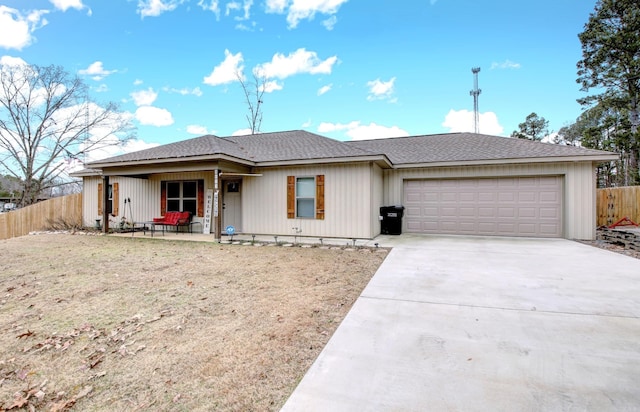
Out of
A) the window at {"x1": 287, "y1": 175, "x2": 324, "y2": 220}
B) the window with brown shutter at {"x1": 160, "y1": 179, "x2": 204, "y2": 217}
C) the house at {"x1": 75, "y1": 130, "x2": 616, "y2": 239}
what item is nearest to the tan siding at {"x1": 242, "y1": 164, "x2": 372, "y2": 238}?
the house at {"x1": 75, "y1": 130, "x2": 616, "y2": 239}

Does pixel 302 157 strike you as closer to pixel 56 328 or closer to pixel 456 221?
pixel 456 221

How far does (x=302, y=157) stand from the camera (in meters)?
9.62

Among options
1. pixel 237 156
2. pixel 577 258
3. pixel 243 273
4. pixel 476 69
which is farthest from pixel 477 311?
pixel 476 69

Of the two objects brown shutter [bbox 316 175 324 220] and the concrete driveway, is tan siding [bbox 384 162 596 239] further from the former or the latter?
brown shutter [bbox 316 175 324 220]

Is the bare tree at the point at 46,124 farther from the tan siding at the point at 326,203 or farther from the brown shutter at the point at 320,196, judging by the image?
the brown shutter at the point at 320,196

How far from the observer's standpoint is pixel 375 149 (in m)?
12.5

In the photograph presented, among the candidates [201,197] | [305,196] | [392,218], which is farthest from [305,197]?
[201,197]

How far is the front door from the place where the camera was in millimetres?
11000

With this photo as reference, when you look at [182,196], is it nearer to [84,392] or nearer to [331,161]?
[331,161]

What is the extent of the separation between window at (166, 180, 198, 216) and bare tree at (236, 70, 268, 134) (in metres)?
14.4

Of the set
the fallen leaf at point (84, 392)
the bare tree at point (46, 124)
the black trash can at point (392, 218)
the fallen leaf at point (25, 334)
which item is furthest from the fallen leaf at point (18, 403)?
the bare tree at point (46, 124)

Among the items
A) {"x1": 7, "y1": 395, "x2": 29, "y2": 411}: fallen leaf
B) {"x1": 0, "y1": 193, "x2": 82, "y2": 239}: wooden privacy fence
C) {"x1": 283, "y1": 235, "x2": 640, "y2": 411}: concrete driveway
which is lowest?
{"x1": 7, "y1": 395, "x2": 29, "y2": 411}: fallen leaf

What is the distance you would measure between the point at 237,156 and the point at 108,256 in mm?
4347

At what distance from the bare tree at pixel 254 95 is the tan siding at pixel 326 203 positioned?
1590 centimetres
